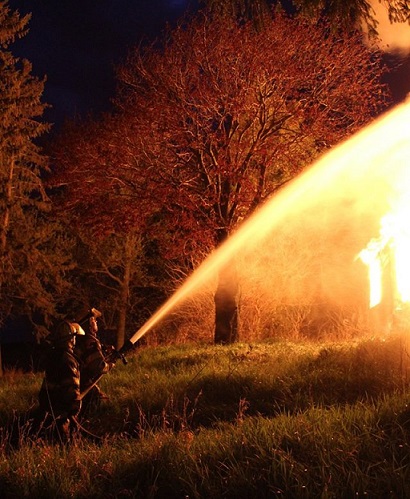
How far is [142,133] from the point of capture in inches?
535

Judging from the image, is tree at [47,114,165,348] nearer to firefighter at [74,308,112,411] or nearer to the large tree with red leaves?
the large tree with red leaves

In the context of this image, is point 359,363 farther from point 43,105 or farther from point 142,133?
point 43,105

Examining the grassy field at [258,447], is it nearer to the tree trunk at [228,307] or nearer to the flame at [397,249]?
the flame at [397,249]

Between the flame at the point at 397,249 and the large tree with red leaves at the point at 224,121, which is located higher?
the large tree with red leaves at the point at 224,121

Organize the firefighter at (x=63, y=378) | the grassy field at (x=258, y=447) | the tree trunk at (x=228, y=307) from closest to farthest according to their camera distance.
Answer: the grassy field at (x=258, y=447) < the firefighter at (x=63, y=378) < the tree trunk at (x=228, y=307)

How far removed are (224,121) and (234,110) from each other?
2.31ft

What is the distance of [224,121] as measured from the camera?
45.6ft

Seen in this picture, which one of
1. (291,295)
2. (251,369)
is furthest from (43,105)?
(251,369)

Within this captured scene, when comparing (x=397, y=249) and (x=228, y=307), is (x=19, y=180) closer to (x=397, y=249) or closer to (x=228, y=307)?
(x=228, y=307)

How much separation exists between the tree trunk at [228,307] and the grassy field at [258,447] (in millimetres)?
5438

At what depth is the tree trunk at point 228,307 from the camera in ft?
46.5

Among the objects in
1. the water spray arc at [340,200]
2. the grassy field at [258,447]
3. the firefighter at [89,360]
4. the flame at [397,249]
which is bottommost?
the grassy field at [258,447]

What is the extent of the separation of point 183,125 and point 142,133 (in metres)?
0.92

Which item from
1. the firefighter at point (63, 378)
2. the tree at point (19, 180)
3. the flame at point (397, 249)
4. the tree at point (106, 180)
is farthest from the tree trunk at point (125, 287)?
the firefighter at point (63, 378)
